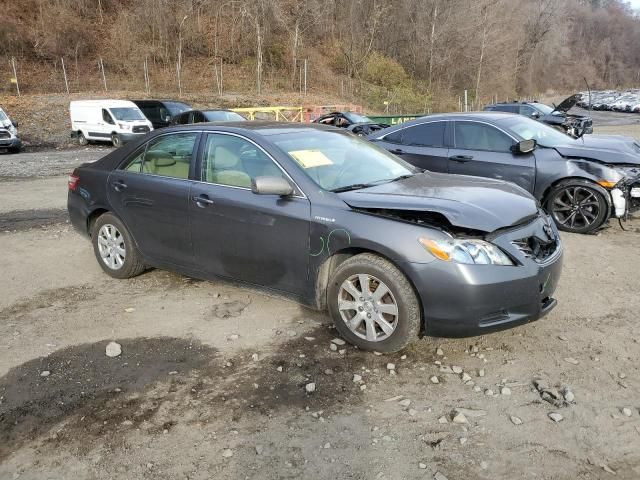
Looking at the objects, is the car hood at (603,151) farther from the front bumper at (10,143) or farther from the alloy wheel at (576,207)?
the front bumper at (10,143)

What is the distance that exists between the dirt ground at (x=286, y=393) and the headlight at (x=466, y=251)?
0.72 m

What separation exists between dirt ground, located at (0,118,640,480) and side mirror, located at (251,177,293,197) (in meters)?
1.08

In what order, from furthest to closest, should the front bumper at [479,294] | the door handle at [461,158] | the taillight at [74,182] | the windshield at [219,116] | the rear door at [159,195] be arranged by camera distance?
the windshield at [219,116]
the door handle at [461,158]
the taillight at [74,182]
the rear door at [159,195]
the front bumper at [479,294]

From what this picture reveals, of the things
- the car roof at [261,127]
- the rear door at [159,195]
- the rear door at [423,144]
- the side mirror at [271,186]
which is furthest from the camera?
the rear door at [423,144]

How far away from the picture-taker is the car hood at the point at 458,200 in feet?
11.9

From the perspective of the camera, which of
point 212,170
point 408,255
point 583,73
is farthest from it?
point 583,73

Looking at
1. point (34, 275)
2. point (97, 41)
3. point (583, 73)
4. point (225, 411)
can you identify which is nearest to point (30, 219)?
point (34, 275)

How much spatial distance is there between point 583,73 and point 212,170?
105 m

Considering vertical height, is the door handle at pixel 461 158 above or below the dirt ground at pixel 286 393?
above

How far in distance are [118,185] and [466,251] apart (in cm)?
339

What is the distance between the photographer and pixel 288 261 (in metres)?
4.07

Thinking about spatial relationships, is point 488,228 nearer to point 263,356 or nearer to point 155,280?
point 263,356

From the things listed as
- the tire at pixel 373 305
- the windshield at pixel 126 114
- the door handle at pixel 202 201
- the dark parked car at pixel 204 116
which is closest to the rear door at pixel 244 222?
the door handle at pixel 202 201

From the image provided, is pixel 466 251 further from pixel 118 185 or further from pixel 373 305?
pixel 118 185
